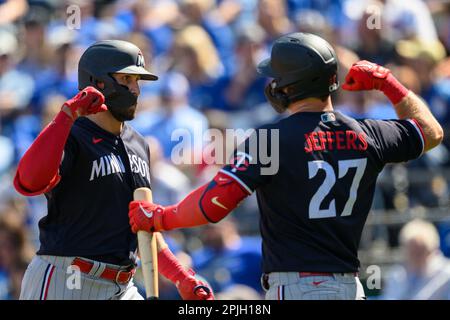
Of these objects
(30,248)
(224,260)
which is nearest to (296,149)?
(224,260)

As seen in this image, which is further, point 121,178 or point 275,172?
point 121,178

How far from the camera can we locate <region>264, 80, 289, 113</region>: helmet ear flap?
17.6 ft

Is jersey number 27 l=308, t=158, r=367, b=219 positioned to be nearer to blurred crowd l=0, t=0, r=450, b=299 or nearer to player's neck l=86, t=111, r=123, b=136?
player's neck l=86, t=111, r=123, b=136

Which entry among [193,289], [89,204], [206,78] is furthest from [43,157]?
[206,78]

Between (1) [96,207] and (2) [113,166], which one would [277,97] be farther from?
(1) [96,207]

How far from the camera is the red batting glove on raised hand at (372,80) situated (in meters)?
5.63

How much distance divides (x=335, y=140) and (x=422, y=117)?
0.68 metres

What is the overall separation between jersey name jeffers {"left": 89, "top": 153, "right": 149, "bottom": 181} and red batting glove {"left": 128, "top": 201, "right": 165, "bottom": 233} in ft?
1.46

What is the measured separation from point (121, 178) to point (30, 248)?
364 cm

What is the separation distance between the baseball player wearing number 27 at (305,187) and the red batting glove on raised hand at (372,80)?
0.94ft

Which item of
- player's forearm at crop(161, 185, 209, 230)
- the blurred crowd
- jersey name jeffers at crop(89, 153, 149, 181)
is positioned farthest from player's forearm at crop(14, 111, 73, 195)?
the blurred crowd

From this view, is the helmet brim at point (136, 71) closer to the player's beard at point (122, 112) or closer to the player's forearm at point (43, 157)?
the player's beard at point (122, 112)
